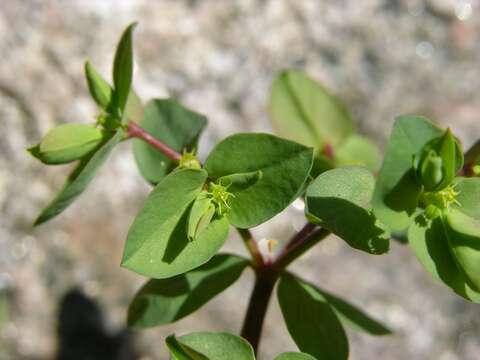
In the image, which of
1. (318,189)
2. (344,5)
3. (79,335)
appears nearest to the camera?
(318,189)

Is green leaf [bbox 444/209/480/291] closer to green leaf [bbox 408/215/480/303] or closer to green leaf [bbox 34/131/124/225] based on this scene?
green leaf [bbox 408/215/480/303]

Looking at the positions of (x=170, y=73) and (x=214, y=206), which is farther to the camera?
(x=170, y=73)

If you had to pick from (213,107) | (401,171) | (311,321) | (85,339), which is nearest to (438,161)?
(401,171)

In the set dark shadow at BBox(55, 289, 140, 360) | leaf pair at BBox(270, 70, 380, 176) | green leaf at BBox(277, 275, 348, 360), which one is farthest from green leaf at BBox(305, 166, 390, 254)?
dark shadow at BBox(55, 289, 140, 360)

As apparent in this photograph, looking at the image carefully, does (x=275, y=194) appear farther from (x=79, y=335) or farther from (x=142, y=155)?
(x=79, y=335)

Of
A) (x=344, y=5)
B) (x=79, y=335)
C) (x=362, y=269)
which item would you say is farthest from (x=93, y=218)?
(x=344, y=5)
